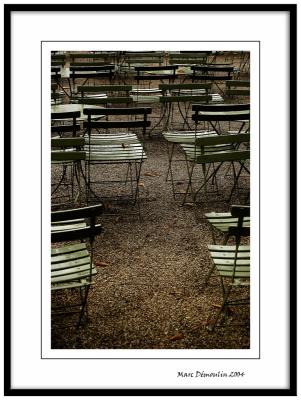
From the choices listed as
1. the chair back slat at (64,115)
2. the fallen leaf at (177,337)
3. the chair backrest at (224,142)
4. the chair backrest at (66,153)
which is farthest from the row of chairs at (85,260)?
the chair back slat at (64,115)

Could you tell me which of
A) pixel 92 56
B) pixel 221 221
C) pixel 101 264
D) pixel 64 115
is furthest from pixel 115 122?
pixel 92 56

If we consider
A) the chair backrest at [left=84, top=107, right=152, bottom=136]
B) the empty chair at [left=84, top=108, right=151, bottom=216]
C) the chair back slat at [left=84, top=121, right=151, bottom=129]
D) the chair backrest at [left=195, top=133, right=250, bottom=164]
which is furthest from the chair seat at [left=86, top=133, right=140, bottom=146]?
the chair backrest at [left=195, top=133, right=250, bottom=164]

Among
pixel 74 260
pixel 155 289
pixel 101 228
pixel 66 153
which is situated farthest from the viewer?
pixel 66 153

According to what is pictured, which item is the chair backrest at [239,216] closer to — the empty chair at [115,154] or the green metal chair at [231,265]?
the green metal chair at [231,265]

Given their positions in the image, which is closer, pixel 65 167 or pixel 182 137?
pixel 65 167

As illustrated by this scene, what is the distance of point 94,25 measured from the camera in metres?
3.97

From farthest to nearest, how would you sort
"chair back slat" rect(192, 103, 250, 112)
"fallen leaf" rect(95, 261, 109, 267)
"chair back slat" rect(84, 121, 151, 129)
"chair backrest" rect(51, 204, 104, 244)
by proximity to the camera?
"chair back slat" rect(192, 103, 250, 112), "chair back slat" rect(84, 121, 151, 129), "fallen leaf" rect(95, 261, 109, 267), "chair backrest" rect(51, 204, 104, 244)

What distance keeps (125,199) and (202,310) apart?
8.59 ft

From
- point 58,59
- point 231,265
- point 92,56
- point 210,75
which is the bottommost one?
point 231,265

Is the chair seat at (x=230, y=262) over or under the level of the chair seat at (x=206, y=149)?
under

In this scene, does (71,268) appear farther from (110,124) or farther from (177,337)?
(110,124)

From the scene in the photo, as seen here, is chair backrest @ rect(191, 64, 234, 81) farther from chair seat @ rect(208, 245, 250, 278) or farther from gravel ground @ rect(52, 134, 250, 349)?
chair seat @ rect(208, 245, 250, 278)

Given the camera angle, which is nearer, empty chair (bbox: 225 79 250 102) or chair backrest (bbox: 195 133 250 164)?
chair backrest (bbox: 195 133 250 164)
